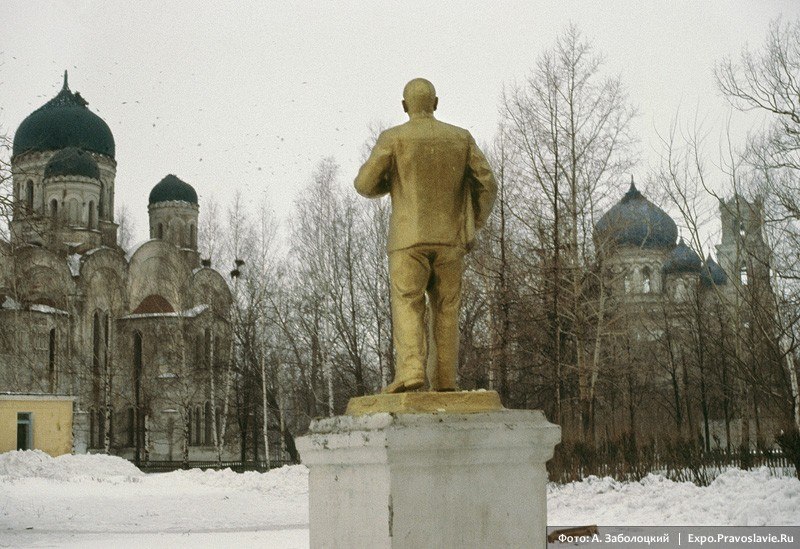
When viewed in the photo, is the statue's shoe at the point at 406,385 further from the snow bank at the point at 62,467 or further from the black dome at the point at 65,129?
the black dome at the point at 65,129

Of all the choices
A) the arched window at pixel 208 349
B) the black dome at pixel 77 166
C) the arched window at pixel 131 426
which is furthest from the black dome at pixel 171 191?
the arched window at pixel 208 349

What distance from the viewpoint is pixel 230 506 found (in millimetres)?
18781

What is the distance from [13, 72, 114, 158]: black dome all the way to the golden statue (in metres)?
48.5

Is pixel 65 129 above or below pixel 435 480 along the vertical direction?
above

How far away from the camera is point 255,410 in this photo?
1571 inches

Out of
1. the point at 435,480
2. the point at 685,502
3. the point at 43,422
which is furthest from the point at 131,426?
the point at 435,480

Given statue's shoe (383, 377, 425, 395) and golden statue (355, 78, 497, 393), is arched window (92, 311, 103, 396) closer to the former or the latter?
golden statue (355, 78, 497, 393)

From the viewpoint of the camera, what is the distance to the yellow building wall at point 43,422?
32.5 meters

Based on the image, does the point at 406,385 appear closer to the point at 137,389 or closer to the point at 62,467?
the point at 62,467

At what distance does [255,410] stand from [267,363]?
2478 millimetres

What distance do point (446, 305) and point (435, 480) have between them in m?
1.22

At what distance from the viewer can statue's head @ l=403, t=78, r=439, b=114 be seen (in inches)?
227

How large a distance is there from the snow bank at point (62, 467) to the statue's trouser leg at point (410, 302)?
65.6 feet

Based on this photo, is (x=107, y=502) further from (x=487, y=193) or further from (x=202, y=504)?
(x=487, y=193)
